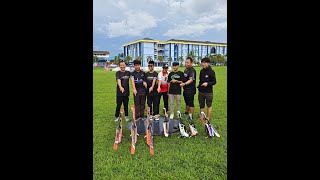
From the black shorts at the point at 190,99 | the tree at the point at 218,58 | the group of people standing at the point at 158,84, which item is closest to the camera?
the group of people standing at the point at 158,84

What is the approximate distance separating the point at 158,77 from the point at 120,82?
1030mm

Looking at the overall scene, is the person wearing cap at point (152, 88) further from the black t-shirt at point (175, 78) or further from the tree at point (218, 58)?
the tree at point (218, 58)

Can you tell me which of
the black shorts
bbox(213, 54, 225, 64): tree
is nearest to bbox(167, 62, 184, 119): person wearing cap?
the black shorts

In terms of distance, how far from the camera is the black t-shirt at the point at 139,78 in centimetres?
539

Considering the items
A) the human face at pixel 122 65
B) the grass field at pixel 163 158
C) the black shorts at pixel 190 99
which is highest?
the human face at pixel 122 65

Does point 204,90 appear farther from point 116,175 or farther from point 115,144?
point 116,175

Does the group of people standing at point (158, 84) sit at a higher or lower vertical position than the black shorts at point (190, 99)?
higher

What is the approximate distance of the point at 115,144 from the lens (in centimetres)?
410

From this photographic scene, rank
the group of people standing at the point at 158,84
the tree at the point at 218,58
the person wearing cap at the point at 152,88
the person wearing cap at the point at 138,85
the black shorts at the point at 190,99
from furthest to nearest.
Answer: the tree at the point at 218,58
the black shorts at the point at 190,99
the person wearing cap at the point at 152,88
the person wearing cap at the point at 138,85
the group of people standing at the point at 158,84

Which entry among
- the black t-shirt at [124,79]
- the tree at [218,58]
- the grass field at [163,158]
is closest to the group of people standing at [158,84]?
the black t-shirt at [124,79]

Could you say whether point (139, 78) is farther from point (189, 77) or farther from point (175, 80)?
point (189, 77)

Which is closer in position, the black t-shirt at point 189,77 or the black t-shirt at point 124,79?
the black t-shirt at point 124,79
